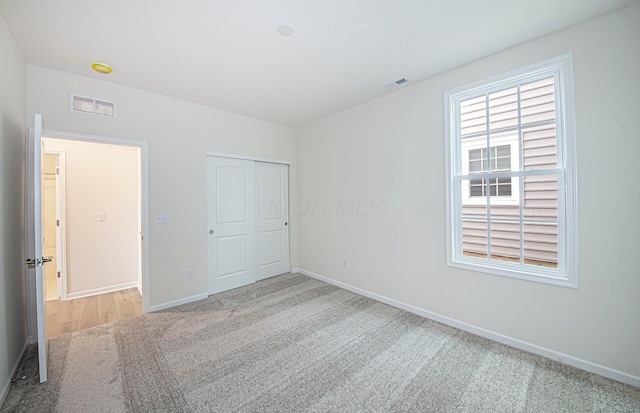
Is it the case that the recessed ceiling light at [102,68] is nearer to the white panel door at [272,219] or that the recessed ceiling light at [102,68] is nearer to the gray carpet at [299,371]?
the white panel door at [272,219]

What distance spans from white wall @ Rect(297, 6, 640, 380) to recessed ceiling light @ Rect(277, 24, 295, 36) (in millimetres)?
1649

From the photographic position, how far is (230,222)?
3965 mm

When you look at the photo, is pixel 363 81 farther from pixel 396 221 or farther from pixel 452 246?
pixel 452 246

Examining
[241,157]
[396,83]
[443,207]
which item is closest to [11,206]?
[241,157]

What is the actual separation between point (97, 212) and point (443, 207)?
483 centimetres

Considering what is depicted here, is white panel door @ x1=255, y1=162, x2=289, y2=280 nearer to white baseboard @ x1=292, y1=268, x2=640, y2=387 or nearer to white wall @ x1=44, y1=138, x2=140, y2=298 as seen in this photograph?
white baseboard @ x1=292, y1=268, x2=640, y2=387

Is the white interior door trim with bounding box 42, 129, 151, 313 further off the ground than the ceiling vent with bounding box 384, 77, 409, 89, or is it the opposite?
the ceiling vent with bounding box 384, 77, 409, 89

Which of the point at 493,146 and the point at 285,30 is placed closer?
the point at 285,30

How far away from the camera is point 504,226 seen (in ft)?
8.24

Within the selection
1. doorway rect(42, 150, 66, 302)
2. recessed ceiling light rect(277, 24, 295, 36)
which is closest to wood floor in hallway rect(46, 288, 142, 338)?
doorway rect(42, 150, 66, 302)

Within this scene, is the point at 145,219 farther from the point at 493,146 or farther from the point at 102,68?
the point at 493,146

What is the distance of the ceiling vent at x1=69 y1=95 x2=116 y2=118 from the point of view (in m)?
2.71

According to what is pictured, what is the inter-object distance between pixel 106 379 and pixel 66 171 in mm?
3105

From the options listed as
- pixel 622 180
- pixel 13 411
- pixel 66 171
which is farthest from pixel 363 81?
pixel 66 171
